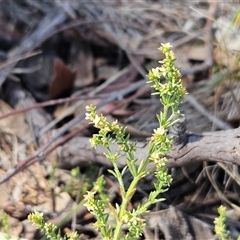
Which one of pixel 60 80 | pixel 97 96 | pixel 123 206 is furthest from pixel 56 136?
pixel 123 206

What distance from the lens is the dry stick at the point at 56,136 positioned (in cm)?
182

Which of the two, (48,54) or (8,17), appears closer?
(48,54)

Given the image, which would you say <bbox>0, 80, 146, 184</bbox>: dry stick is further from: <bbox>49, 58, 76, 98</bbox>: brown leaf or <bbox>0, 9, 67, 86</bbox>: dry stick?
<bbox>0, 9, 67, 86</bbox>: dry stick

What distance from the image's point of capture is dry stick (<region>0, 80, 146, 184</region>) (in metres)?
1.82

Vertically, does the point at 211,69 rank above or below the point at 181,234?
above

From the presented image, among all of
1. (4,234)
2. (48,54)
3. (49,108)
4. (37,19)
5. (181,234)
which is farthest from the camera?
(37,19)

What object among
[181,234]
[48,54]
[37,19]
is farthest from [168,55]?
[37,19]

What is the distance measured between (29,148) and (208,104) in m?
0.72

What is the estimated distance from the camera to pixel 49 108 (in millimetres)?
2385

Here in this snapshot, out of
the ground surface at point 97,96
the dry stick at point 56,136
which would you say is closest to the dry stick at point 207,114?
the ground surface at point 97,96

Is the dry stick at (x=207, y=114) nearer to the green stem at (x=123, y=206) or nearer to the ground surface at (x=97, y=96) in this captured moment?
the ground surface at (x=97, y=96)

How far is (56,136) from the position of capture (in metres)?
2.02

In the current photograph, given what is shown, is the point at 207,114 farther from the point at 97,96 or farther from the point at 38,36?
the point at 38,36

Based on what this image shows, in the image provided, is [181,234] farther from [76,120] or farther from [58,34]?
[58,34]
